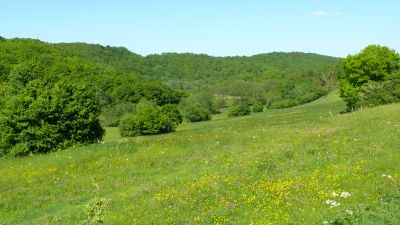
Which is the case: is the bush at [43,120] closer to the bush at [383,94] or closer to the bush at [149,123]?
the bush at [383,94]

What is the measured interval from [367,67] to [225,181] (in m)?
61.0

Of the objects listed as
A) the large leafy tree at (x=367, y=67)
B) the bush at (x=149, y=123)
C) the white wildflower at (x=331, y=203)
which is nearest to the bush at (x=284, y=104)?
the bush at (x=149, y=123)

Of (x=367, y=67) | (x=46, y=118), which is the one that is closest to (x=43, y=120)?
(x=46, y=118)

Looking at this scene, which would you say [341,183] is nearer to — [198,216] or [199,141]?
[198,216]

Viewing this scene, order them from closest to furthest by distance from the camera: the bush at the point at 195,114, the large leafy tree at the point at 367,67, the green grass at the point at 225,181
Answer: the green grass at the point at 225,181
the large leafy tree at the point at 367,67
the bush at the point at 195,114

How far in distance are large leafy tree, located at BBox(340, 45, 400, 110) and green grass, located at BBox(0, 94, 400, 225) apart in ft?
136

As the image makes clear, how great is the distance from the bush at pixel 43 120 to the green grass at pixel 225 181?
6.90 metres

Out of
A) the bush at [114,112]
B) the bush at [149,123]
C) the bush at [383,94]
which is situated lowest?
the bush at [114,112]

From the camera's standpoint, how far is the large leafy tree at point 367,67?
72188mm

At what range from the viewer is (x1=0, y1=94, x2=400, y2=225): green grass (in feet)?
47.0

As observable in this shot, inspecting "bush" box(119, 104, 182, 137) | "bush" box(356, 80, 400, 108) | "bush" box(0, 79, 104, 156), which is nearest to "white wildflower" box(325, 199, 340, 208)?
"bush" box(0, 79, 104, 156)

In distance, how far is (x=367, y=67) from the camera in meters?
72.7

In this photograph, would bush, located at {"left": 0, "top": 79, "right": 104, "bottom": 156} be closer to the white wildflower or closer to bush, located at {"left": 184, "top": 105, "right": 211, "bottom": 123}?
the white wildflower

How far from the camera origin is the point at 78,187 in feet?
79.0
